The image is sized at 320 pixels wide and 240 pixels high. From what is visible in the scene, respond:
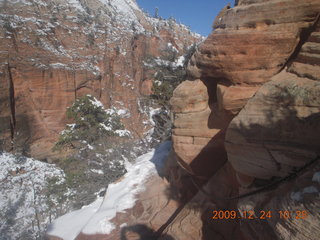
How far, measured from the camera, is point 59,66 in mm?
17656

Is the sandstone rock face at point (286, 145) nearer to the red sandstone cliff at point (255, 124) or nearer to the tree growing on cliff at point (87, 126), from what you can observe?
the red sandstone cliff at point (255, 124)

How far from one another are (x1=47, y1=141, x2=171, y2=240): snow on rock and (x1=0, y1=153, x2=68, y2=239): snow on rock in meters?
2.71

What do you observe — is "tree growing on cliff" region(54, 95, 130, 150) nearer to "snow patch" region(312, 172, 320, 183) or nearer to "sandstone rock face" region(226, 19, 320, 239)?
"sandstone rock face" region(226, 19, 320, 239)

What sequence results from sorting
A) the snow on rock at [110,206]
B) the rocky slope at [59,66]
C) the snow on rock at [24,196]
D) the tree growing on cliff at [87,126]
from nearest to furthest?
the snow on rock at [110,206] → the snow on rock at [24,196] → the tree growing on cliff at [87,126] → the rocky slope at [59,66]

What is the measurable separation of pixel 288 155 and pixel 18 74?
1863 cm

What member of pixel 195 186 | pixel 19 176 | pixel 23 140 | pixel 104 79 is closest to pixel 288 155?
pixel 195 186

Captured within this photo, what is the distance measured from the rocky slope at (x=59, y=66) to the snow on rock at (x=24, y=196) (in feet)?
6.55

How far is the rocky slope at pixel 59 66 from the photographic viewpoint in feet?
52.5

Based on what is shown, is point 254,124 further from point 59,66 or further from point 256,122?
point 59,66

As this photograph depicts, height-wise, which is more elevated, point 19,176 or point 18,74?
point 18,74

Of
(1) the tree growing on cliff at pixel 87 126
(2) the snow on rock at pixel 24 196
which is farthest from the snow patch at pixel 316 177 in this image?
(1) the tree growing on cliff at pixel 87 126

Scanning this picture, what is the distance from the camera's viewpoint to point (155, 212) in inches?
227

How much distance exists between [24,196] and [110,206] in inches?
291

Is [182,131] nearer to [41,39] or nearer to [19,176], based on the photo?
[19,176]
